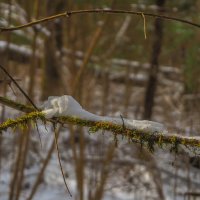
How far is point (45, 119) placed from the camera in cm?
88

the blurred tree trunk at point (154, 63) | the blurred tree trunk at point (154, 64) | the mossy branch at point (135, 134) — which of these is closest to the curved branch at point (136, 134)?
the mossy branch at point (135, 134)

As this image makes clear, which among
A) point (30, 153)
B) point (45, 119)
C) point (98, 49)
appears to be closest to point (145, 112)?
point (98, 49)

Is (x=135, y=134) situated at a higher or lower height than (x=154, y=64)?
lower

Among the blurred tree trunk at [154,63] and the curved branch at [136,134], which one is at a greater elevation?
the blurred tree trunk at [154,63]

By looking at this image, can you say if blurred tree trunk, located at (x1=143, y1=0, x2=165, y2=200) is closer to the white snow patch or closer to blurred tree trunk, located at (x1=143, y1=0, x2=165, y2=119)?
blurred tree trunk, located at (x1=143, y1=0, x2=165, y2=119)

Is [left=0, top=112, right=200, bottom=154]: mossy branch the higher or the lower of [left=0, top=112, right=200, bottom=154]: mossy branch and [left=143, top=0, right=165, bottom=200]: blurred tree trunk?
the lower

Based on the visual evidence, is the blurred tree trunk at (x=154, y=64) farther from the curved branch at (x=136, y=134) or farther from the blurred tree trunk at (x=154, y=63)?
the curved branch at (x=136, y=134)

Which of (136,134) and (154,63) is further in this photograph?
(154,63)

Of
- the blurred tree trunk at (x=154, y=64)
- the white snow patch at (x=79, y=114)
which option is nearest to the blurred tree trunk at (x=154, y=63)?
the blurred tree trunk at (x=154, y=64)

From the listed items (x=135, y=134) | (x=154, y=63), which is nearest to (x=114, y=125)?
(x=135, y=134)

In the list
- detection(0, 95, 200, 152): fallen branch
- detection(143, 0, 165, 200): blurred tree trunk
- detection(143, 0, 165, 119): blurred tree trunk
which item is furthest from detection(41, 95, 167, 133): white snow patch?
detection(143, 0, 165, 119): blurred tree trunk

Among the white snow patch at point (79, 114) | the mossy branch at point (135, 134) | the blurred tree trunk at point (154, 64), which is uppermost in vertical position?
the blurred tree trunk at point (154, 64)

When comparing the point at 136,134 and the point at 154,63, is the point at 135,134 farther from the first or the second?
the point at 154,63

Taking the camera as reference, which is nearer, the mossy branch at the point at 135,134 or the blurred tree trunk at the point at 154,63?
the mossy branch at the point at 135,134
